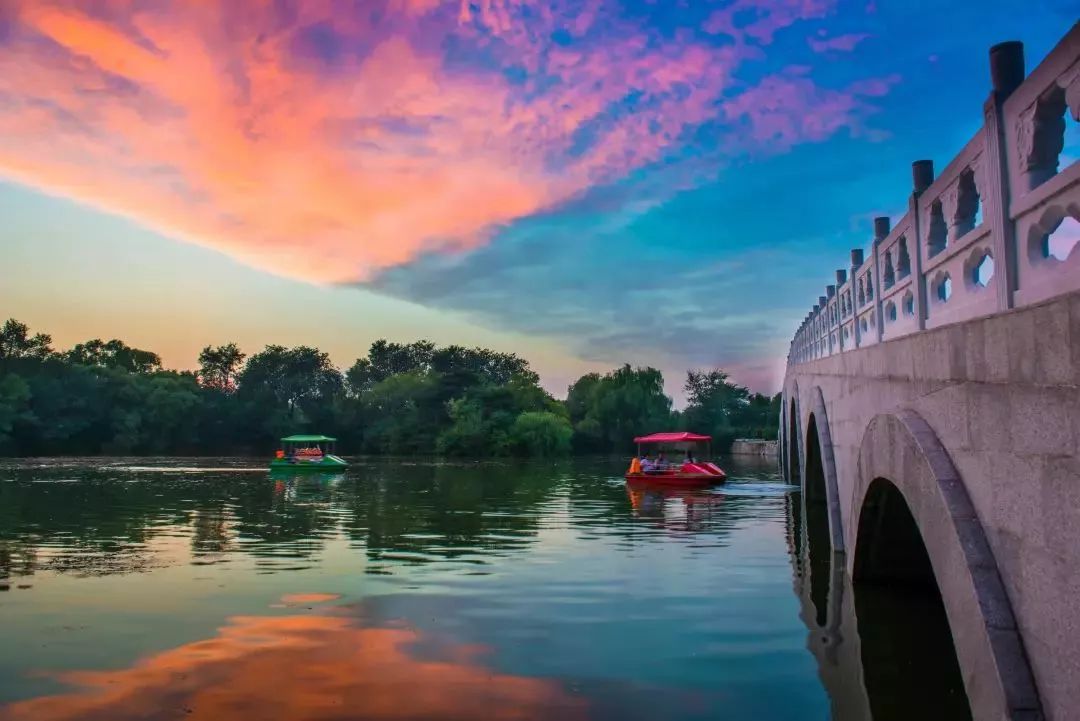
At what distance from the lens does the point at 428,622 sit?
10555 millimetres

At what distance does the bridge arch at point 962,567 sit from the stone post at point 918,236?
3.54ft

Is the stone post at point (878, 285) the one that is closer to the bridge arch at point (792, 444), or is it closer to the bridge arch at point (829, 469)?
the bridge arch at point (829, 469)

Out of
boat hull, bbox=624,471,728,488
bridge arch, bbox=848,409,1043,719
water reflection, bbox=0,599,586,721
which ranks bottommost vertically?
water reflection, bbox=0,599,586,721

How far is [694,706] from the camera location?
746cm

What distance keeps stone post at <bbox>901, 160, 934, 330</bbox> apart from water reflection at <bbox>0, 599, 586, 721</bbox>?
4729 mm

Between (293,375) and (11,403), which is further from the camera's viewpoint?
(293,375)

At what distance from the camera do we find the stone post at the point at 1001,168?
17.8 feet

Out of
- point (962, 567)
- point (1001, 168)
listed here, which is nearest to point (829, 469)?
point (962, 567)

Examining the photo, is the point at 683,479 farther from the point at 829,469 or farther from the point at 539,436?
the point at 539,436

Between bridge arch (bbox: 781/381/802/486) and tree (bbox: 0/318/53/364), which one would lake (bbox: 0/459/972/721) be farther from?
tree (bbox: 0/318/53/364)

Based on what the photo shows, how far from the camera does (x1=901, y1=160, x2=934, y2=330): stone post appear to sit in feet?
26.0

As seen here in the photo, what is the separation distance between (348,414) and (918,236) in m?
86.5

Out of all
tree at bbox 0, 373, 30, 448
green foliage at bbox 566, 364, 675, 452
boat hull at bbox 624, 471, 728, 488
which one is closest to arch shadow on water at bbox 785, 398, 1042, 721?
boat hull at bbox 624, 471, 728, 488

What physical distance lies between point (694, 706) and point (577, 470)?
147 ft
